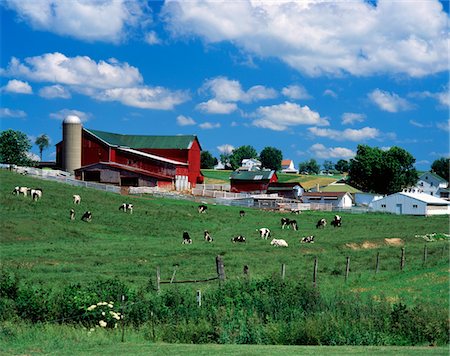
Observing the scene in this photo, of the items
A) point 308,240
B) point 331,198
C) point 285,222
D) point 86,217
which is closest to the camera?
point 308,240

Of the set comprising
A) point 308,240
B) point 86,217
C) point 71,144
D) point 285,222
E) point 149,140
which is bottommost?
point 308,240

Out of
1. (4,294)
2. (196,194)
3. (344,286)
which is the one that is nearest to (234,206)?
(196,194)

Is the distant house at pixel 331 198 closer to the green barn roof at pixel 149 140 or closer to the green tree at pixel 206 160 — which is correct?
the green barn roof at pixel 149 140

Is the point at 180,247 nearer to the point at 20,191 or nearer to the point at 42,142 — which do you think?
the point at 20,191

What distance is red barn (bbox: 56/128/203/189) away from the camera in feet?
262

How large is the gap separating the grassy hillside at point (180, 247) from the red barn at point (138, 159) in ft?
53.4

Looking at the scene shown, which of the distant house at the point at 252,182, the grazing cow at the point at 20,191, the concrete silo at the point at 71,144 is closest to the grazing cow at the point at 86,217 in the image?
the grazing cow at the point at 20,191

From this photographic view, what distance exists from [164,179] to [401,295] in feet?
199

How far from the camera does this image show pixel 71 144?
87938 millimetres

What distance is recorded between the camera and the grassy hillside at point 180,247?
26297 mm

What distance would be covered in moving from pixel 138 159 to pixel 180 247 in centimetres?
4913

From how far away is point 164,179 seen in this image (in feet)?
267

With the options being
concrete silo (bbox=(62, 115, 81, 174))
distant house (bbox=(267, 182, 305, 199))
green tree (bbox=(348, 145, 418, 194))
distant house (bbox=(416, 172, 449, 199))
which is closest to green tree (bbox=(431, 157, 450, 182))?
distant house (bbox=(416, 172, 449, 199))

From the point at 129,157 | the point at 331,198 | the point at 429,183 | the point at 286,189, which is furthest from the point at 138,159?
the point at 429,183
